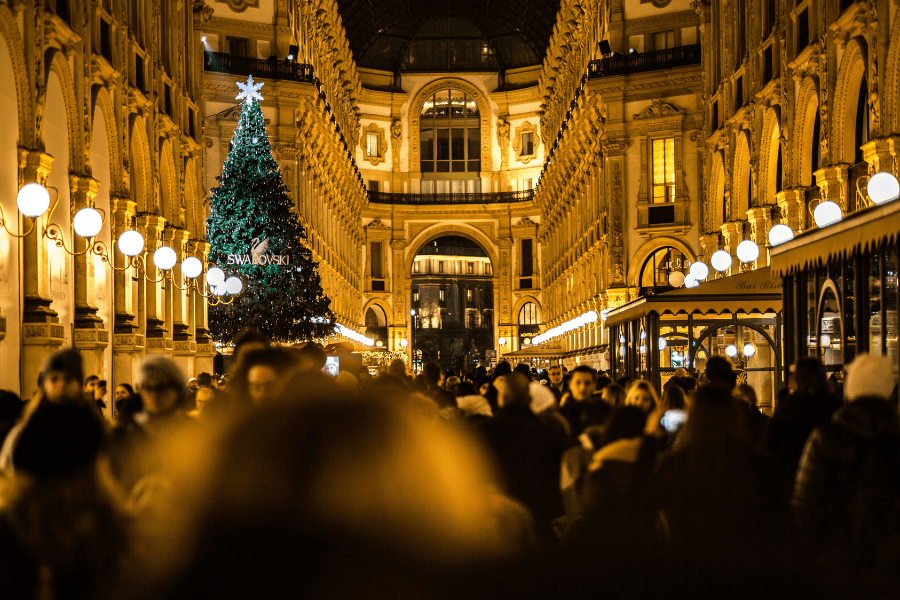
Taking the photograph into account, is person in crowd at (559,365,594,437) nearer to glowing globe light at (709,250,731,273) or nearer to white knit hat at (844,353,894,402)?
white knit hat at (844,353,894,402)

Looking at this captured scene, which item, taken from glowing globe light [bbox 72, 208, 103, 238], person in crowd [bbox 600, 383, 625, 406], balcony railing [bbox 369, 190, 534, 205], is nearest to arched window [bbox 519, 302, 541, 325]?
balcony railing [bbox 369, 190, 534, 205]

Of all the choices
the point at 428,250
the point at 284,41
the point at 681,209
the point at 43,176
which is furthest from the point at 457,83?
the point at 43,176

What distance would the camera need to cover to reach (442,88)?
90.2 metres

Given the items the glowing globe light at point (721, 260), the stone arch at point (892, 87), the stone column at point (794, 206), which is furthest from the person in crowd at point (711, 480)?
the stone column at point (794, 206)

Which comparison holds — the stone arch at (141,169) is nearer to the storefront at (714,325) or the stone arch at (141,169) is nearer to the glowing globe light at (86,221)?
the glowing globe light at (86,221)

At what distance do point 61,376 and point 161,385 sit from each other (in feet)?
1.89

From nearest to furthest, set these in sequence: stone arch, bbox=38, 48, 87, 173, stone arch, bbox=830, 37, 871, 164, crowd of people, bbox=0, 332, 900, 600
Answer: crowd of people, bbox=0, 332, 900, 600
stone arch, bbox=38, 48, 87, 173
stone arch, bbox=830, 37, 871, 164

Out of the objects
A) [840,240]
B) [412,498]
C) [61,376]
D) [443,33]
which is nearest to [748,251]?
[840,240]

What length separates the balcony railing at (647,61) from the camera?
48.3m

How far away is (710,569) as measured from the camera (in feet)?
16.5

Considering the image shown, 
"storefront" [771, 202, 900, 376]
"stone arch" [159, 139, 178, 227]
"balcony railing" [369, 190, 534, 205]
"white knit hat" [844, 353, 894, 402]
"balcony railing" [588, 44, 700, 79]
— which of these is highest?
"balcony railing" [588, 44, 700, 79]

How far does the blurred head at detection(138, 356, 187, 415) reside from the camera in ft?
21.0

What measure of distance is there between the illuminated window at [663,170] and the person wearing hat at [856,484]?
42.5 meters

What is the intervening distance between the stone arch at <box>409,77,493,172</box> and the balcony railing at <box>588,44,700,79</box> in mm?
40231
